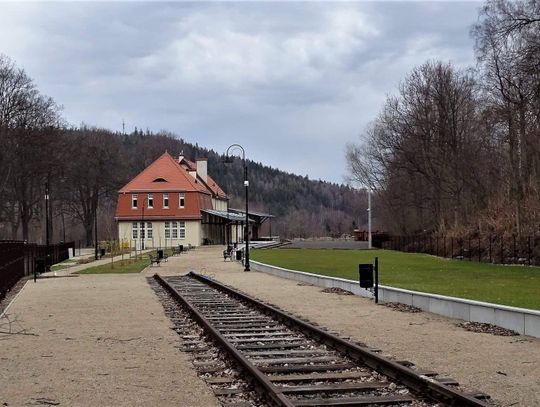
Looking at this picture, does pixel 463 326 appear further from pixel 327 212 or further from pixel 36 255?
pixel 327 212

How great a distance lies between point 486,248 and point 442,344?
3110cm

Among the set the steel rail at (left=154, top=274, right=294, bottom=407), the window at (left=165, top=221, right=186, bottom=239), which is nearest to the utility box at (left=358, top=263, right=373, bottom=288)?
the steel rail at (left=154, top=274, right=294, bottom=407)

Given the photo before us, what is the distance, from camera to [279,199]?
188500mm

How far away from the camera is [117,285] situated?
1065 inches

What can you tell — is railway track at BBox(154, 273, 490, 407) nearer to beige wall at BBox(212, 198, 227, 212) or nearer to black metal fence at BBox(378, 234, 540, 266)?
black metal fence at BBox(378, 234, 540, 266)

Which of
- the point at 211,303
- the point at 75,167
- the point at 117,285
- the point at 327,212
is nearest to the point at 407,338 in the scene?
the point at 211,303

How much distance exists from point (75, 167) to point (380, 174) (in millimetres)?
34448

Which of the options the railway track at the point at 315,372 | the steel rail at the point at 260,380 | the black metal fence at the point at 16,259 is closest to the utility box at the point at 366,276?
the railway track at the point at 315,372

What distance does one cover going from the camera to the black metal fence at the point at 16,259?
22.5 meters

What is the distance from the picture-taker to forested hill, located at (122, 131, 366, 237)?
13056 cm

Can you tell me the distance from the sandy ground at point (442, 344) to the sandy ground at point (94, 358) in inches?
132

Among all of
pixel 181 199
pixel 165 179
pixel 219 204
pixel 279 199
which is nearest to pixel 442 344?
pixel 181 199

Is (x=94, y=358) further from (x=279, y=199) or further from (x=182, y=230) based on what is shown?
(x=279, y=199)

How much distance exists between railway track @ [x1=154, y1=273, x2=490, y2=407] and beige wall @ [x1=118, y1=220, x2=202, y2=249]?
7131 centimetres
